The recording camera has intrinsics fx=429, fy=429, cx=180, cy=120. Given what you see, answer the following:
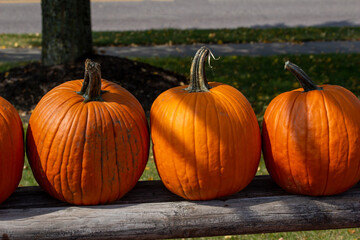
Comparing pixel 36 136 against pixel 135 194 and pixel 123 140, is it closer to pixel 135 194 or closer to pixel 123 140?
pixel 123 140

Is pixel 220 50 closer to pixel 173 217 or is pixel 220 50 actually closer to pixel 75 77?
pixel 75 77

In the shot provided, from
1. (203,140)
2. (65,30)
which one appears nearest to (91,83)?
(203,140)

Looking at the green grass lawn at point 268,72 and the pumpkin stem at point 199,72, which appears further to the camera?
the green grass lawn at point 268,72

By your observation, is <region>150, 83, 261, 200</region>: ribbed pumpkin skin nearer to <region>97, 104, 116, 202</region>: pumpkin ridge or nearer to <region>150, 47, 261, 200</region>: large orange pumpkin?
<region>150, 47, 261, 200</region>: large orange pumpkin

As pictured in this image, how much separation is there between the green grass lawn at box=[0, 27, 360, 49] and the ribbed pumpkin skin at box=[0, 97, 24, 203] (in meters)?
7.50

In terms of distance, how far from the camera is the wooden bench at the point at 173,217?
6.86ft

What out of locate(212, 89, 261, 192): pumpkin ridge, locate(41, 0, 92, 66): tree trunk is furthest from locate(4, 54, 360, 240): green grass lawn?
locate(212, 89, 261, 192): pumpkin ridge

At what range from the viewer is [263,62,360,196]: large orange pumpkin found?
2.17m

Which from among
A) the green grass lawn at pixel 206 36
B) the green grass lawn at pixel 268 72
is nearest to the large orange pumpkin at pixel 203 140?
the green grass lawn at pixel 268 72

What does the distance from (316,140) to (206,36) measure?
26.2ft

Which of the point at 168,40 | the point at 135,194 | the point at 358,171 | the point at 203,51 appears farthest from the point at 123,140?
the point at 168,40

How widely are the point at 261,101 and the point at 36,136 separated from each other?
4.01 m

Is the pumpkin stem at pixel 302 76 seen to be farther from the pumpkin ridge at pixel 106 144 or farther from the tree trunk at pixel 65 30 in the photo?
the tree trunk at pixel 65 30

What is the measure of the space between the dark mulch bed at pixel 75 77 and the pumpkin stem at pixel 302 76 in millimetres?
3223
